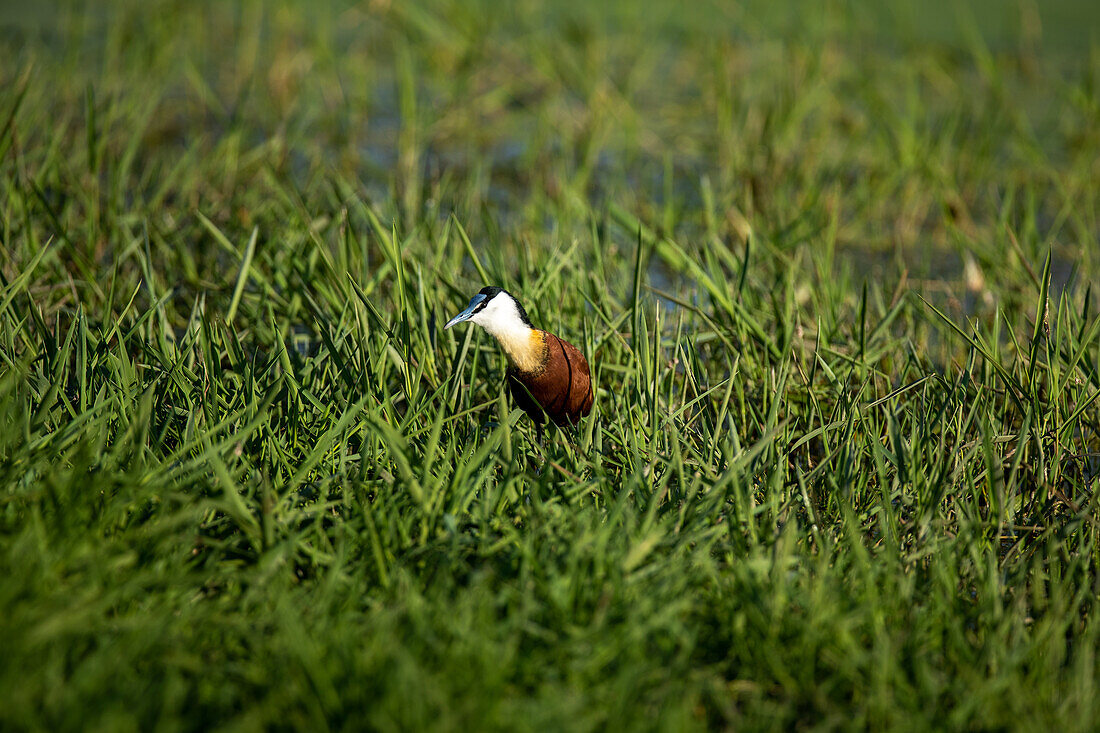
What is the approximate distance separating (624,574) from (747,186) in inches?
103

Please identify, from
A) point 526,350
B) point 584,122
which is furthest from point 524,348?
point 584,122

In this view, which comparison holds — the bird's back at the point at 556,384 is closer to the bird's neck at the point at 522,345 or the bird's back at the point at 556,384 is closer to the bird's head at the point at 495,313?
the bird's neck at the point at 522,345

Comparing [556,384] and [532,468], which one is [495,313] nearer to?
[556,384]

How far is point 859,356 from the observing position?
2764mm

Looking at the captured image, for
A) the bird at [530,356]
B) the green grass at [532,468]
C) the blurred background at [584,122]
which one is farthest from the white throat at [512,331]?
the blurred background at [584,122]

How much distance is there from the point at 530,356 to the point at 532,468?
1.11ft

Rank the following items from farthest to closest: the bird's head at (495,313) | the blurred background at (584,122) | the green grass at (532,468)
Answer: the blurred background at (584,122) < the bird's head at (495,313) < the green grass at (532,468)

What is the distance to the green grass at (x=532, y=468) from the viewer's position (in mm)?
1572

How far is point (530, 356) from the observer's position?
2.57 meters

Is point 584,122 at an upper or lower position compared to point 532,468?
upper

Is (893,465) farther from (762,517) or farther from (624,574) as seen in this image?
(624,574)

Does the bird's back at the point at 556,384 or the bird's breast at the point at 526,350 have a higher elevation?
the bird's breast at the point at 526,350

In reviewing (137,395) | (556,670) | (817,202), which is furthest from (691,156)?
(556,670)

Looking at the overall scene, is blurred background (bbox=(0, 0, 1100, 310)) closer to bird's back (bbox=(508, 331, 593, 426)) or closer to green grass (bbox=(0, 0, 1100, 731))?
green grass (bbox=(0, 0, 1100, 731))
